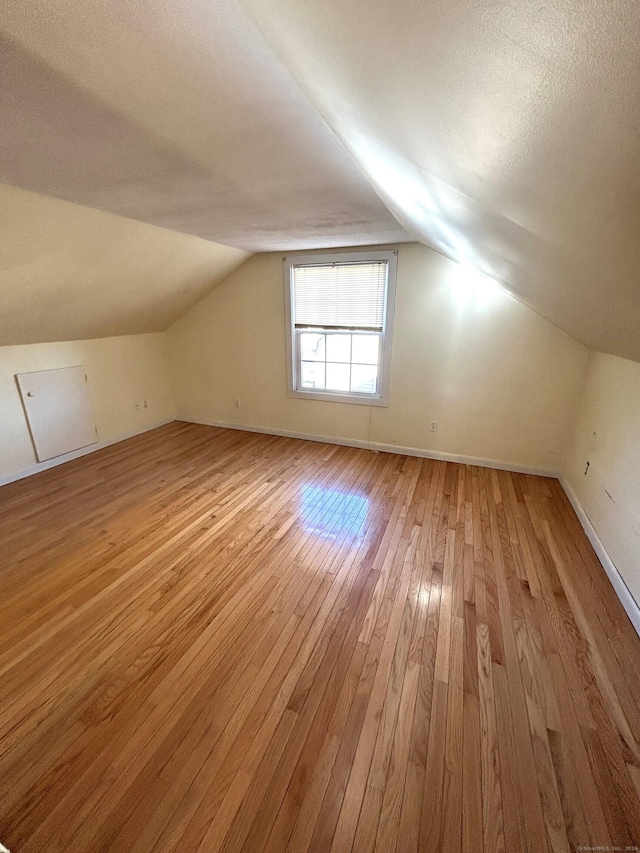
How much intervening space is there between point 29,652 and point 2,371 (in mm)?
2690

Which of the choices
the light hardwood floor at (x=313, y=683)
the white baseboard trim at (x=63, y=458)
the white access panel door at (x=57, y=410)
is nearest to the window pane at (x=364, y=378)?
the light hardwood floor at (x=313, y=683)

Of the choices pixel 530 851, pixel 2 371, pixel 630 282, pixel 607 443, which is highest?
pixel 630 282

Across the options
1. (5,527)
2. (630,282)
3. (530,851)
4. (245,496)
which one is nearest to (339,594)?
(530,851)

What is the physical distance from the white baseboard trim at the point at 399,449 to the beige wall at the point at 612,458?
0.48 metres

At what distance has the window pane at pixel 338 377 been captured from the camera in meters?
4.12

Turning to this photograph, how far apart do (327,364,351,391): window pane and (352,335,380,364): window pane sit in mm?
187

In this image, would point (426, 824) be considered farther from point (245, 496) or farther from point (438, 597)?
point (245, 496)

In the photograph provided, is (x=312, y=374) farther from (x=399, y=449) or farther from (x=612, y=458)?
(x=612, y=458)

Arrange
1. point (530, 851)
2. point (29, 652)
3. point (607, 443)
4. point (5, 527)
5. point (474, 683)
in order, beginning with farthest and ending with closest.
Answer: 1. point (5, 527)
2. point (607, 443)
3. point (29, 652)
4. point (474, 683)
5. point (530, 851)

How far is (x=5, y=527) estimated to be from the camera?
267 cm

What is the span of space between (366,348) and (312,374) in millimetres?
753

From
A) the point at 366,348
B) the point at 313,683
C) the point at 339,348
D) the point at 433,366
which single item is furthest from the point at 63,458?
the point at 433,366

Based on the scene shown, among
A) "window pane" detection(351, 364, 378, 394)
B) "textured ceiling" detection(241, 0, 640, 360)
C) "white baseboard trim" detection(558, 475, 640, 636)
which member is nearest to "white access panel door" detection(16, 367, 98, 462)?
"window pane" detection(351, 364, 378, 394)

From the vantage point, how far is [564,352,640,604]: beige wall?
2014 mm
